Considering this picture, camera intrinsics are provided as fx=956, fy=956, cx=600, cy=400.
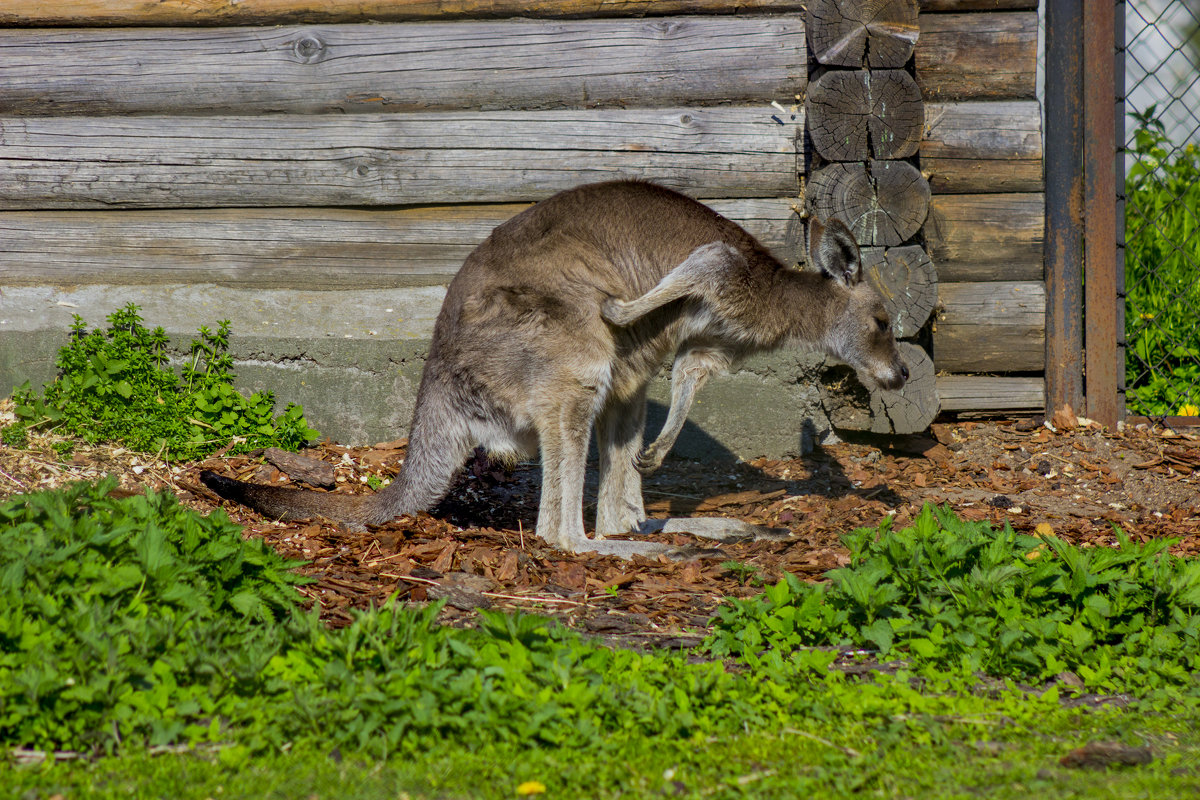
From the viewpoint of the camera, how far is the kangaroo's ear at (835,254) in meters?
4.35

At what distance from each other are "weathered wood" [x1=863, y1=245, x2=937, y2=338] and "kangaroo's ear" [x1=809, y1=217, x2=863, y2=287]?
21.8 inches

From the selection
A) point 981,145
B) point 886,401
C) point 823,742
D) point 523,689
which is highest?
point 981,145

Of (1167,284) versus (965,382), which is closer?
(965,382)

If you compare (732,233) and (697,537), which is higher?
(732,233)

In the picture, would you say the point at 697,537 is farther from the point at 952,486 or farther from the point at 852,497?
the point at 952,486

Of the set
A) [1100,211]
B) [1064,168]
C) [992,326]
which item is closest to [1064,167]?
[1064,168]

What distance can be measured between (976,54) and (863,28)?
0.81 m

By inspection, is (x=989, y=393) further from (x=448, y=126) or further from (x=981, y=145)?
(x=448, y=126)

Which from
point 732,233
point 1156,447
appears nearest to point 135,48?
point 732,233

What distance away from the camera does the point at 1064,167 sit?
→ 5.30m

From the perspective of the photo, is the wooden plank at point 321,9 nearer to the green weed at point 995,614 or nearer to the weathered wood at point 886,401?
the weathered wood at point 886,401

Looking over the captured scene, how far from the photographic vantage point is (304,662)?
2299 millimetres

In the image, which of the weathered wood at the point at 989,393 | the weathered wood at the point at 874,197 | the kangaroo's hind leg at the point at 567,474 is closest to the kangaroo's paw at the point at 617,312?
the kangaroo's hind leg at the point at 567,474

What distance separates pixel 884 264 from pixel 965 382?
1.01m
